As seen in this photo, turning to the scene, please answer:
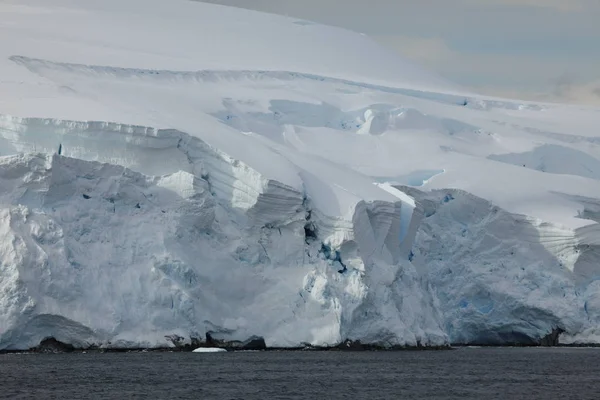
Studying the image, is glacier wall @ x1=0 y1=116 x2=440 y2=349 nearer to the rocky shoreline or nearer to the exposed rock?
the rocky shoreline

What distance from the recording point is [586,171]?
1889 inches

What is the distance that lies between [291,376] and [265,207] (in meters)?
7.35

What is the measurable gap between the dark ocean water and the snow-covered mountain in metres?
1.24

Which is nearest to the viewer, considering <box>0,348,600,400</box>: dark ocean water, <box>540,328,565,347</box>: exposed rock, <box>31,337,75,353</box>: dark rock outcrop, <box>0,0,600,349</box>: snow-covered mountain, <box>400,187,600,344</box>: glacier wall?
<box>0,348,600,400</box>: dark ocean water

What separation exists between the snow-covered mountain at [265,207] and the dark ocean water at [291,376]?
124 cm

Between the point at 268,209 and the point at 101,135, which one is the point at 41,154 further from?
the point at 268,209

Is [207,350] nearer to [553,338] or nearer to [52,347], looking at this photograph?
[52,347]

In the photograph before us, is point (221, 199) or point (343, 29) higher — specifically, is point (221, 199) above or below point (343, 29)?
below

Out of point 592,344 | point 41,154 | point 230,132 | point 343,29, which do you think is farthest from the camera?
point 343,29

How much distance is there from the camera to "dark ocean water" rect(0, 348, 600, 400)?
79.7 feet

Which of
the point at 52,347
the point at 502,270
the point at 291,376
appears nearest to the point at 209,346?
the point at 52,347

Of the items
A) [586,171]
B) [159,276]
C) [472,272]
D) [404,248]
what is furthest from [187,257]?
[586,171]

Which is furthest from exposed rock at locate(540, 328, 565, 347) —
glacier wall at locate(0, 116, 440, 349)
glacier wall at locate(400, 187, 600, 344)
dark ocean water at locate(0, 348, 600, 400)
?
Result: glacier wall at locate(0, 116, 440, 349)

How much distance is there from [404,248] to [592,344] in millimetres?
7141
